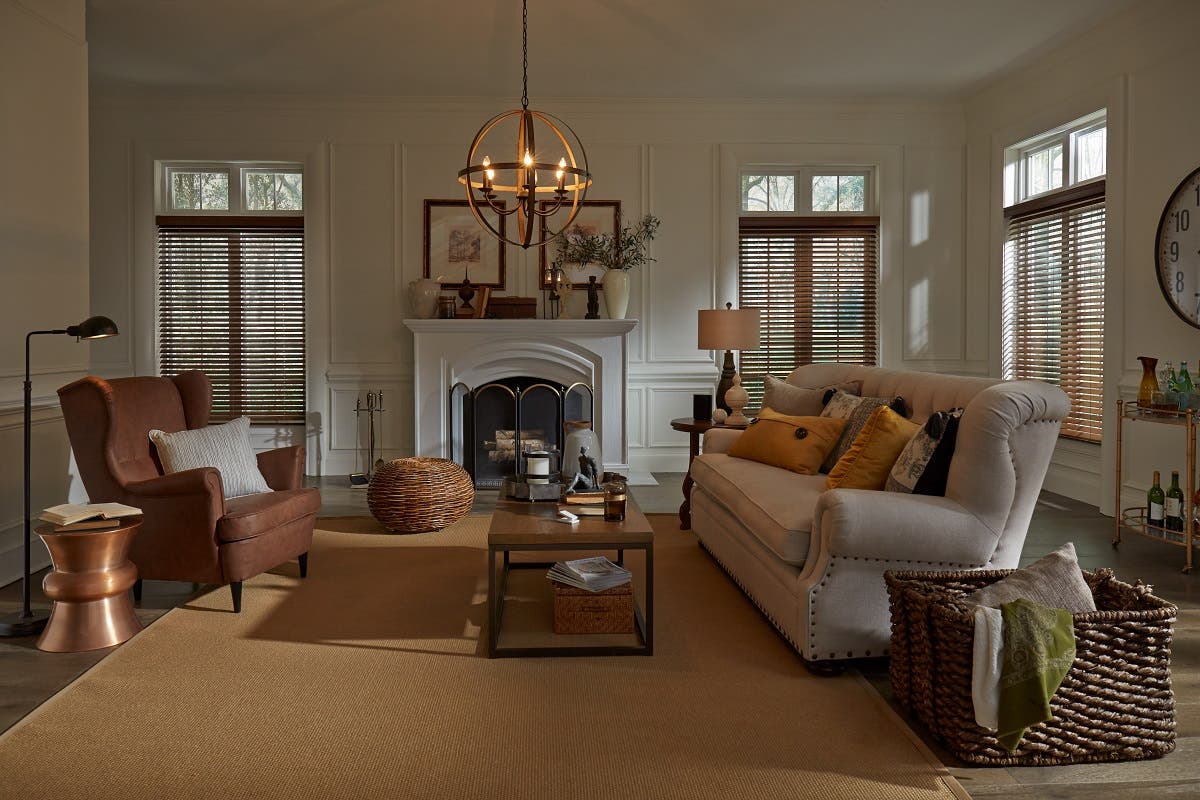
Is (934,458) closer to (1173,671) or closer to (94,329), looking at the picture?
(1173,671)

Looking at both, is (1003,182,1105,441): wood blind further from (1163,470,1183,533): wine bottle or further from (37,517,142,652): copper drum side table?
(37,517,142,652): copper drum side table

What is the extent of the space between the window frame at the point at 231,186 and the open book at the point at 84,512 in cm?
431

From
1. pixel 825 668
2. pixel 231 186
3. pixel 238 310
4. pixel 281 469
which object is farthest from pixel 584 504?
pixel 231 186

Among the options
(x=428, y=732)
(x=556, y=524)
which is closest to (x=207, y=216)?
(x=556, y=524)

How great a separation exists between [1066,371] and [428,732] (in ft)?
17.0

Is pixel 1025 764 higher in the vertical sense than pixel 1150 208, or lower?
lower

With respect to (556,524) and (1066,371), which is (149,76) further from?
(1066,371)

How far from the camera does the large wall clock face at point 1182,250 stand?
4816 millimetres

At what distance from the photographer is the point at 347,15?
535 centimetres

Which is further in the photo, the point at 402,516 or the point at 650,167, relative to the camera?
the point at 650,167

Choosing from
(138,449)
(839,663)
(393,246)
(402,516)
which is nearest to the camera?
(839,663)

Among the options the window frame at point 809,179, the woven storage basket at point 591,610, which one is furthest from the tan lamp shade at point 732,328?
the woven storage basket at point 591,610

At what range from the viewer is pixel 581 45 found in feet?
19.4

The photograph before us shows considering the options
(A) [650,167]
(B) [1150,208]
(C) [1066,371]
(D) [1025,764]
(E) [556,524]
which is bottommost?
(D) [1025,764]
